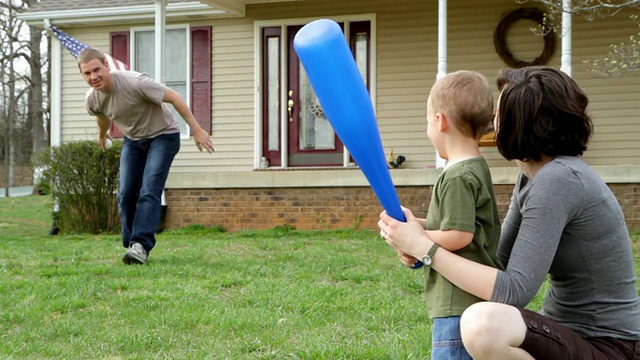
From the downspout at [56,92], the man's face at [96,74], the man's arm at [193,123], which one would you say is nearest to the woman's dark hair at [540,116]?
the man's arm at [193,123]

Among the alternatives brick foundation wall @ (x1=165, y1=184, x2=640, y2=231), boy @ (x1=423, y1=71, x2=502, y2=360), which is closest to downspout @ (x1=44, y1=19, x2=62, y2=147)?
brick foundation wall @ (x1=165, y1=184, x2=640, y2=231)

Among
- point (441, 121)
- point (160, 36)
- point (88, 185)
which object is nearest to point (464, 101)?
point (441, 121)

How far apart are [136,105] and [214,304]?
91.3 inches

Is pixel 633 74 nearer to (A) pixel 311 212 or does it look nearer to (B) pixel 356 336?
(A) pixel 311 212

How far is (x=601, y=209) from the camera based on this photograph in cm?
238

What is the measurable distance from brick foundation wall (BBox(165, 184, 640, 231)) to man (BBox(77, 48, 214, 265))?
4.35m

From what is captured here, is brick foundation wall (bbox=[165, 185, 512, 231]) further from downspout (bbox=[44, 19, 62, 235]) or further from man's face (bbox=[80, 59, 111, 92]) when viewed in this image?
man's face (bbox=[80, 59, 111, 92])

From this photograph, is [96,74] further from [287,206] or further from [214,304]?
[287,206]

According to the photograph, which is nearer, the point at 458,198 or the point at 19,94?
the point at 458,198

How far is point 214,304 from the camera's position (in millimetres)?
5094

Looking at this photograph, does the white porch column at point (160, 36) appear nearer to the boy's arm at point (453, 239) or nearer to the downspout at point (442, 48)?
the downspout at point (442, 48)

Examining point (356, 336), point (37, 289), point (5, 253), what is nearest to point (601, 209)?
point (356, 336)

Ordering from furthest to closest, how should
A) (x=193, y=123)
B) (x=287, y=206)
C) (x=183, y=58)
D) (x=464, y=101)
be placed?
(x=183, y=58), (x=287, y=206), (x=193, y=123), (x=464, y=101)

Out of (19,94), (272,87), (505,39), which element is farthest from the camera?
(19,94)
